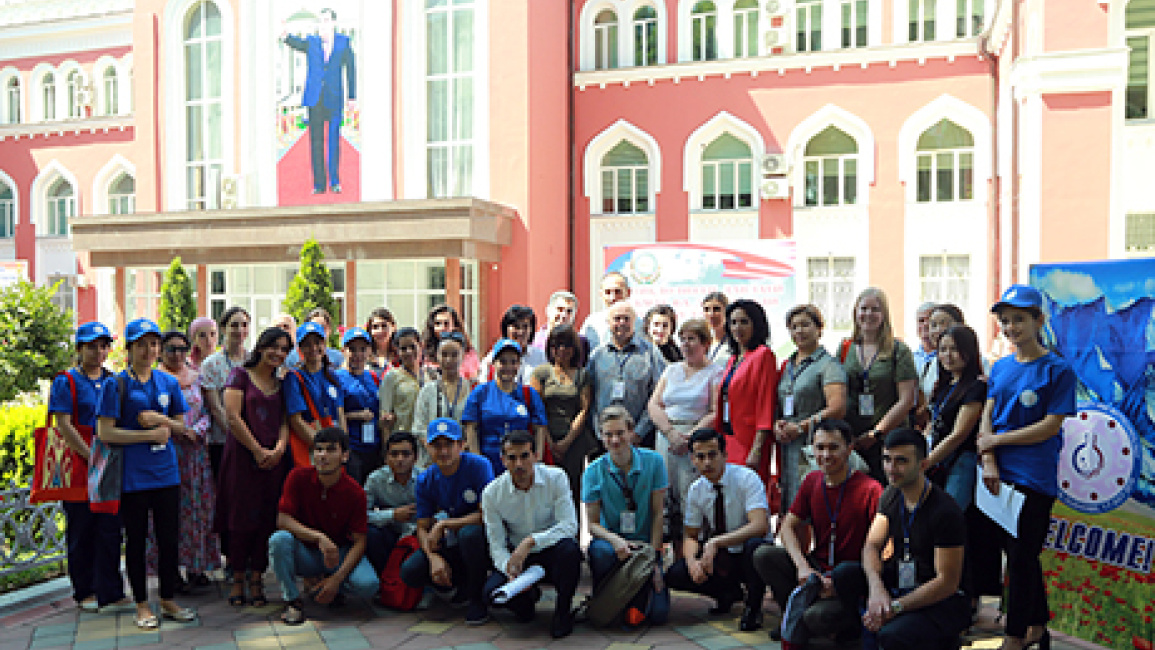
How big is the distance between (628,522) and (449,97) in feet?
47.9

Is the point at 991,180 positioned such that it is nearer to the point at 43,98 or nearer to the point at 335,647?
the point at 335,647

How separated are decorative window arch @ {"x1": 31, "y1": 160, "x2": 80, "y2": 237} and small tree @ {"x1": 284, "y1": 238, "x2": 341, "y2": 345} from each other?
38.9 feet

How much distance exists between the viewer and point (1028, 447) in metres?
4.29

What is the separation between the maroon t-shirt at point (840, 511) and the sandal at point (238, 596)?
10.9ft

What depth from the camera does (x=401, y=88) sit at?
18.4 metres

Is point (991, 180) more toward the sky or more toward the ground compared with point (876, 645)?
more toward the sky

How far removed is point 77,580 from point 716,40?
16066 millimetres

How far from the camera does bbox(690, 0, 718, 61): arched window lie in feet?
60.2

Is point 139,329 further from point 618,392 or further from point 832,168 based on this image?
point 832,168

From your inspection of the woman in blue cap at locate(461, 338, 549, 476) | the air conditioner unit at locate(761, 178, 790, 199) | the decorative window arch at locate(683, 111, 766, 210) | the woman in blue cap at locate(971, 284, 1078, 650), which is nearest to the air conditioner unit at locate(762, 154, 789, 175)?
the air conditioner unit at locate(761, 178, 790, 199)

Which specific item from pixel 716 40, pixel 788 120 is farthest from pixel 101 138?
pixel 788 120

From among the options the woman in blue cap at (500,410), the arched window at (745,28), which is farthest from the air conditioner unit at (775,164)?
the woman in blue cap at (500,410)

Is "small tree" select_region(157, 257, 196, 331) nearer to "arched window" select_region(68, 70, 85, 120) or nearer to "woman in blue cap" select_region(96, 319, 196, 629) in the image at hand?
"arched window" select_region(68, 70, 85, 120)

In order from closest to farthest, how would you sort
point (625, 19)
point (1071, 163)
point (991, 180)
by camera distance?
point (1071, 163)
point (991, 180)
point (625, 19)
